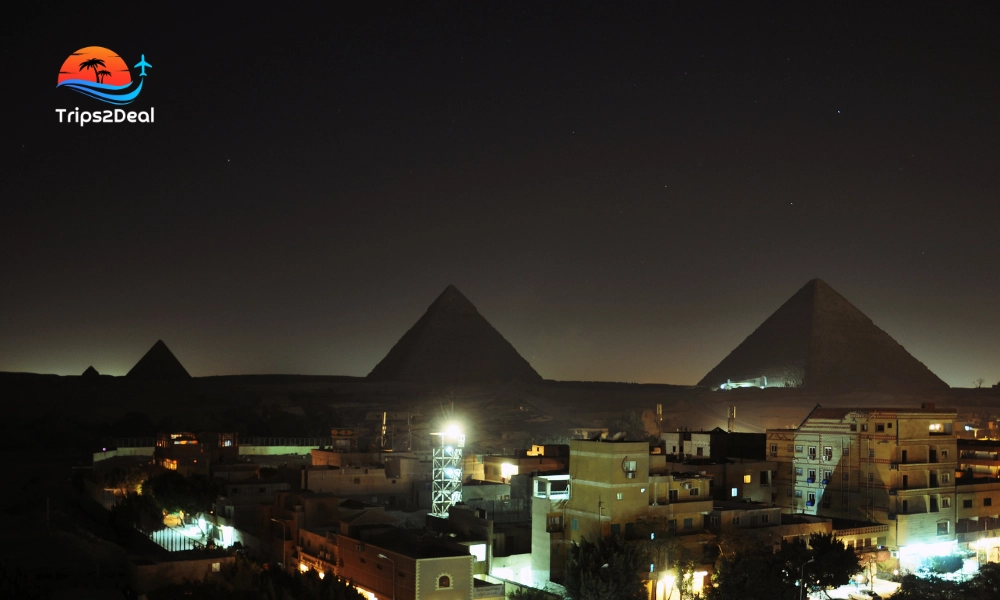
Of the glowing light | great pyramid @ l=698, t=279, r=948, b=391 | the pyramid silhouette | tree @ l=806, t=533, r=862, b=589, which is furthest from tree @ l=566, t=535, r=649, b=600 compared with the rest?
the pyramid silhouette

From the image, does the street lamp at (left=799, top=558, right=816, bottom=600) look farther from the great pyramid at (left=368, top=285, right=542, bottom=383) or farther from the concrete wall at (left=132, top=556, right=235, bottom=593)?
the great pyramid at (left=368, top=285, right=542, bottom=383)

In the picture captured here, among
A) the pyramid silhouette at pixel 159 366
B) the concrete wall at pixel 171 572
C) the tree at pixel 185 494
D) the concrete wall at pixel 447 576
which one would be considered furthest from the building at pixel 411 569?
the pyramid silhouette at pixel 159 366

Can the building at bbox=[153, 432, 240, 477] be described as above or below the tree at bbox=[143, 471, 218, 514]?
above

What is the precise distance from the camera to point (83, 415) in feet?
307

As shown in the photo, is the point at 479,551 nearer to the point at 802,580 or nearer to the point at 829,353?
the point at 802,580

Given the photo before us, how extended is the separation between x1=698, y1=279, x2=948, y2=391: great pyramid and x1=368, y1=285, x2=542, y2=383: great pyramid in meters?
31.8

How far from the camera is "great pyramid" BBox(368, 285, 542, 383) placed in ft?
431

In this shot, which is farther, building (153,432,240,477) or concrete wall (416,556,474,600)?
building (153,432,240,477)

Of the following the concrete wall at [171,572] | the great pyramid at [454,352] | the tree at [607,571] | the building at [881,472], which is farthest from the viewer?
the great pyramid at [454,352]

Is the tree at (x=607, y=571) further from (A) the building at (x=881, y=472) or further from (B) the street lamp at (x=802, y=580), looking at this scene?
(A) the building at (x=881, y=472)

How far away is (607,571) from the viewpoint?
24797mm

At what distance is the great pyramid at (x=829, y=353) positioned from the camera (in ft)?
369

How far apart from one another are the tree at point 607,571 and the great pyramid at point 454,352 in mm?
103479

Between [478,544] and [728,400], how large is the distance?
8524cm
